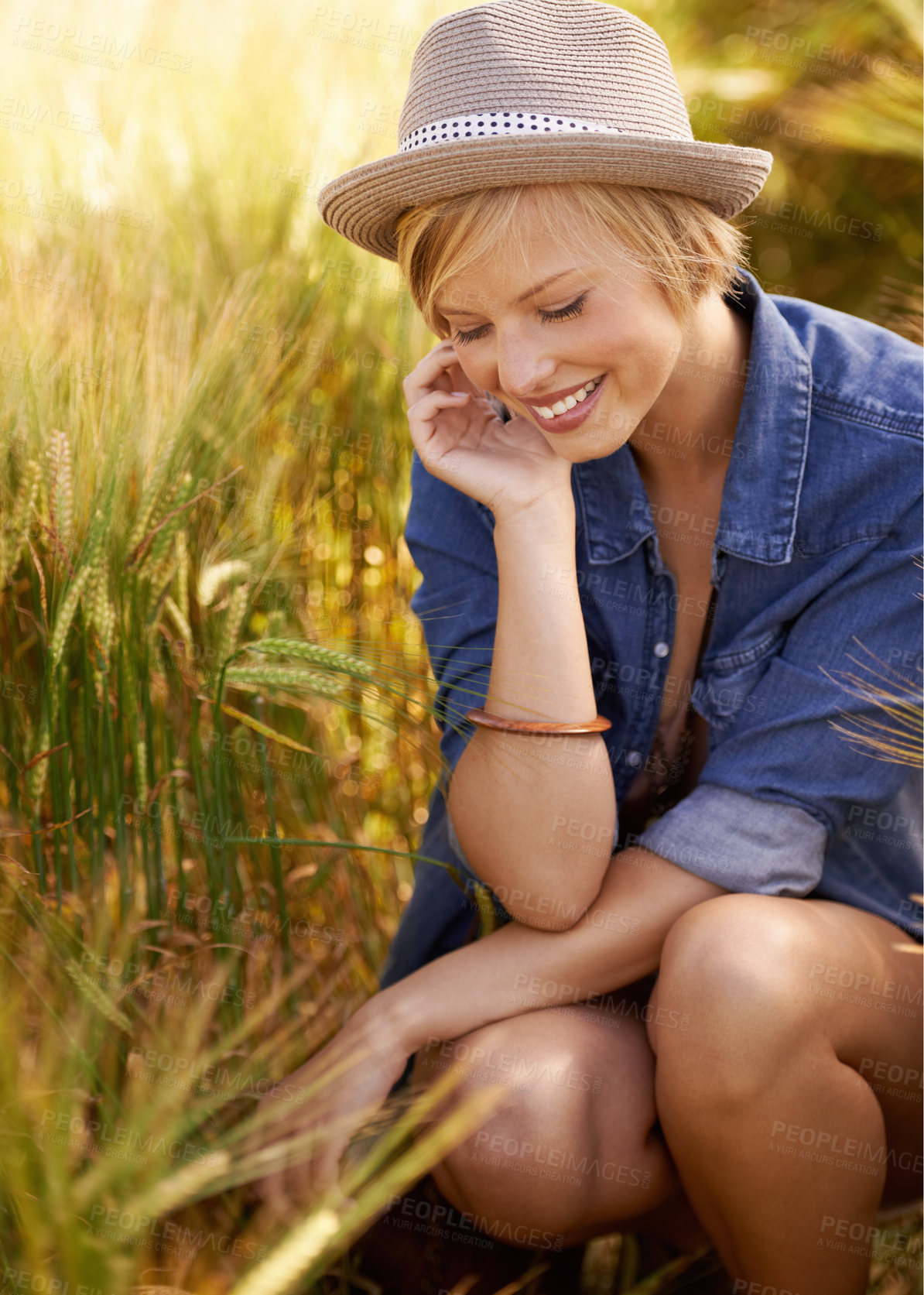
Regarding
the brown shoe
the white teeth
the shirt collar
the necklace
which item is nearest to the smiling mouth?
A: the white teeth

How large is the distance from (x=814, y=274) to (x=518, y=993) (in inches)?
73.6

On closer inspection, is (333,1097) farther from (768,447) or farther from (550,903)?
(768,447)

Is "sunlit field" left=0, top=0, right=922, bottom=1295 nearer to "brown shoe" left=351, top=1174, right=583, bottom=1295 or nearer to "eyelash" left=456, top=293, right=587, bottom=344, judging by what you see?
"brown shoe" left=351, top=1174, right=583, bottom=1295

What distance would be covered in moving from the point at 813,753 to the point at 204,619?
0.64 metres

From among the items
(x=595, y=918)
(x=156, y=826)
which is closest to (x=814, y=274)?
(x=595, y=918)

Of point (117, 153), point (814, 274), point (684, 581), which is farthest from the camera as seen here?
point (814, 274)

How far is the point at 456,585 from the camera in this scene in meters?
1.13

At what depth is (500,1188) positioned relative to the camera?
3.20 feet

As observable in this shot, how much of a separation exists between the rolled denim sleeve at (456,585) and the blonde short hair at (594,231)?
228 mm

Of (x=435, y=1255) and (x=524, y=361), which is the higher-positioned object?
(x=524, y=361)

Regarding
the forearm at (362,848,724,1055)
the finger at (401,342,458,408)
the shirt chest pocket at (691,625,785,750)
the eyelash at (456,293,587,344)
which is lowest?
the forearm at (362,848,724,1055)

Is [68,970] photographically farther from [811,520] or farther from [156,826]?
[811,520]

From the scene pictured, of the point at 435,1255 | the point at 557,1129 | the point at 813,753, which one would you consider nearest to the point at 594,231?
the point at 813,753

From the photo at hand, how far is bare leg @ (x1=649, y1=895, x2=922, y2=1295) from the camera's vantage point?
0.89m
